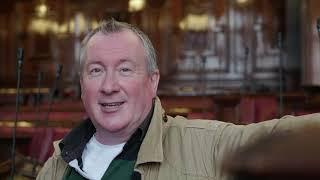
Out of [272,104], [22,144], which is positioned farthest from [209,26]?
[22,144]

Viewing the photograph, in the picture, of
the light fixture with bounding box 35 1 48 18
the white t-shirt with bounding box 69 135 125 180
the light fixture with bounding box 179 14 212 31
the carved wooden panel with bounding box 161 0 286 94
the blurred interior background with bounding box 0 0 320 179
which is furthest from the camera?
the light fixture with bounding box 35 1 48 18

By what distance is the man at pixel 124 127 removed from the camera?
4.95ft

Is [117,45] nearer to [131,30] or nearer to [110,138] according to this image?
[131,30]

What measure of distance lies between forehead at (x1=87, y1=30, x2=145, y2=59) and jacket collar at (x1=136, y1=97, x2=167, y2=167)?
185 millimetres

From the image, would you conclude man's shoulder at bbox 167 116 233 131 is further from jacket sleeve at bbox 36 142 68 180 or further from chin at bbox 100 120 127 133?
jacket sleeve at bbox 36 142 68 180

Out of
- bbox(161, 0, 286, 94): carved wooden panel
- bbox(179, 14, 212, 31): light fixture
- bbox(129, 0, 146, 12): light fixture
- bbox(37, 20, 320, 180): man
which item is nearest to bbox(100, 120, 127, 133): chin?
bbox(37, 20, 320, 180): man

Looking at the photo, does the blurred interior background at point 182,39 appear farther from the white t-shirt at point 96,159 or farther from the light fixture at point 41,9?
the white t-shirt at point 96,159

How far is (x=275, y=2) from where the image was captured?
9938 millimetres

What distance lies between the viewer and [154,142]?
5.07ft

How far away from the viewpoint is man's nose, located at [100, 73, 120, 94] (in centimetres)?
163

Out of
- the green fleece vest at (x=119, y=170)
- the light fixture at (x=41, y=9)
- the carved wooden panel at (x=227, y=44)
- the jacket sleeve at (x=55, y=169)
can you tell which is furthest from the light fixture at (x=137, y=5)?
the green fleece vest at (x=119, y=170)

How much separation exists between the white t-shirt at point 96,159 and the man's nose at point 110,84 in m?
0.17

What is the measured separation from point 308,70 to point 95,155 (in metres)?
6.82

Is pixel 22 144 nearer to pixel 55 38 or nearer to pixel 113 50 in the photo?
pixel 113 50
